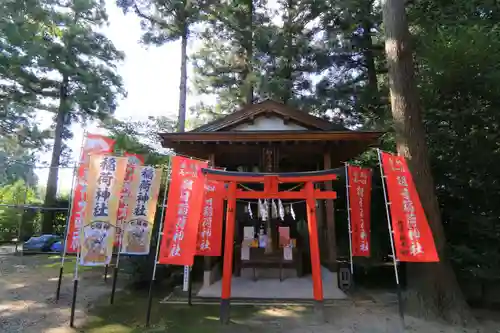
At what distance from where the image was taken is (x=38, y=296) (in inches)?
295

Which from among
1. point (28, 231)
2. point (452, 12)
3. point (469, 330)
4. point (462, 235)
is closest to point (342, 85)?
point (452, 12)

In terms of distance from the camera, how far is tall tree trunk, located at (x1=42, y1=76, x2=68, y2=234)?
58.6 feet

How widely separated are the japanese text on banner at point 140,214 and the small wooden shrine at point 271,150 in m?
1.40

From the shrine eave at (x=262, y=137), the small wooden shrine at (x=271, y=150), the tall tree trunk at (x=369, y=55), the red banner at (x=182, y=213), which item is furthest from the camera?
the tall tree trunk at (x=369, y=55)

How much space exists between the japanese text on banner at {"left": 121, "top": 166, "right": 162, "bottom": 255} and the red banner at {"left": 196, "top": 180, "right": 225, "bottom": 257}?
3.82ft

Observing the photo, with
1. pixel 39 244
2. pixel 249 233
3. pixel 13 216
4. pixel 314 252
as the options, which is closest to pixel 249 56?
pixel 249 233

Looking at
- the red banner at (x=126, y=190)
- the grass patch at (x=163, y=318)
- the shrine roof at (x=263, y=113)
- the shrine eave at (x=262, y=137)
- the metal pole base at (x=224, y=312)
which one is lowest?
the grass patch at (x=163, y=318)

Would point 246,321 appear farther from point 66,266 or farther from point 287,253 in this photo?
point 66,266

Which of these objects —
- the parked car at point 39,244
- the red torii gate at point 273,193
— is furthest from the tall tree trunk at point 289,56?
the parked car at point 39,244

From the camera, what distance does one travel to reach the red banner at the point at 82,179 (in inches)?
267

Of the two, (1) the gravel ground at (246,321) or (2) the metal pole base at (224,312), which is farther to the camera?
(2) the metal pole base at (224,312)

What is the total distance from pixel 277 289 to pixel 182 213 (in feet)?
11.4

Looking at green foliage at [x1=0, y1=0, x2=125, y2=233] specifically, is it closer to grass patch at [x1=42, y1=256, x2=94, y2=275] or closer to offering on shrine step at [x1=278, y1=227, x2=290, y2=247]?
grass patch at [x1=42, y1=256, x2=94, y2=275]

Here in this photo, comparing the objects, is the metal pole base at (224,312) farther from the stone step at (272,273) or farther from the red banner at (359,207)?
the red banner at (359,207)
